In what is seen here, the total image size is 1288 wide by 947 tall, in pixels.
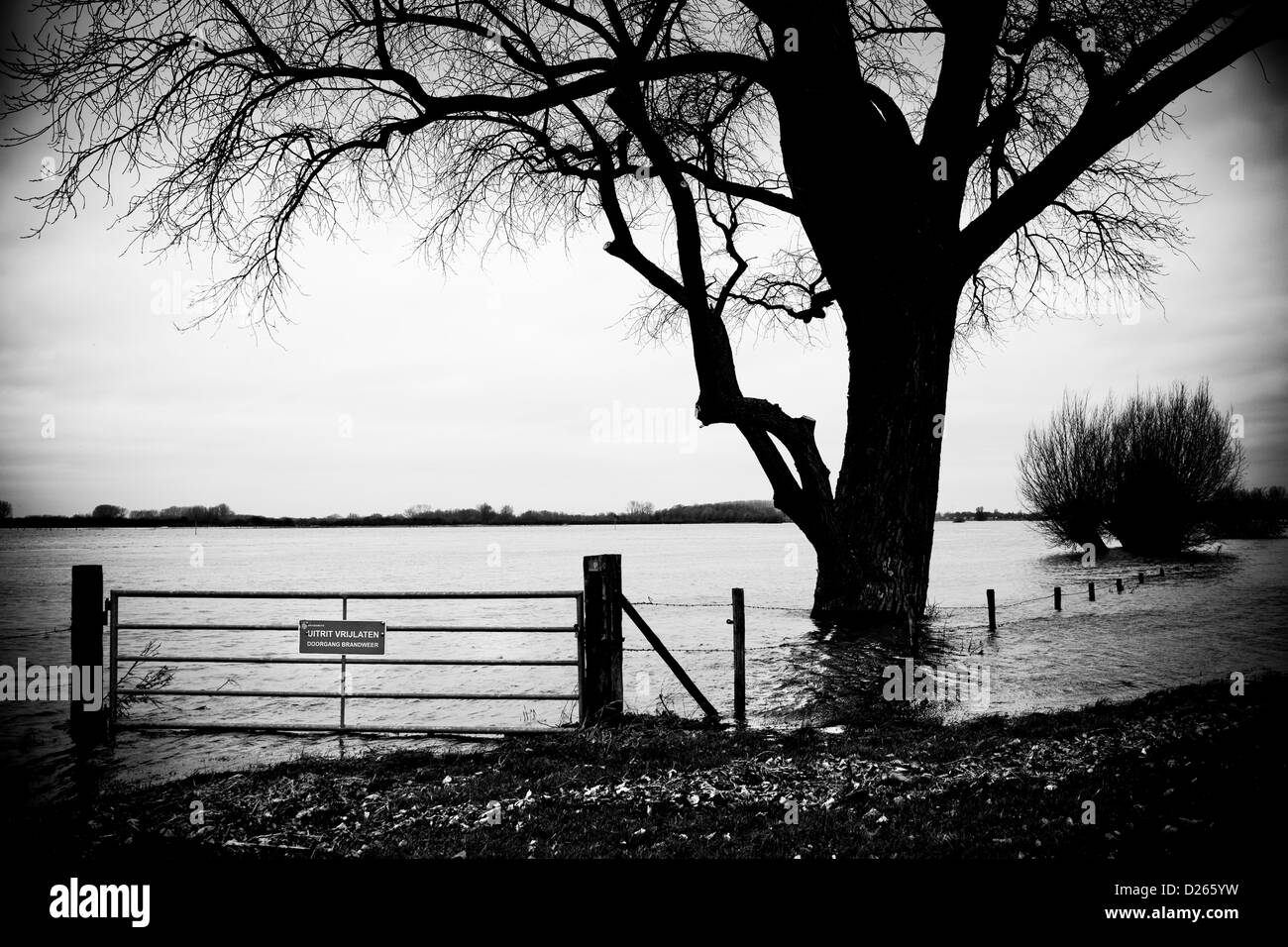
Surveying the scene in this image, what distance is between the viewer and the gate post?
7.85m

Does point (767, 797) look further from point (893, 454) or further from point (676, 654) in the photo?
point (676, 654)

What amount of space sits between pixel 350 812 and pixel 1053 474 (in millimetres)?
49995

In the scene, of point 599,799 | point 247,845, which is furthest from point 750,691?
point 247,845

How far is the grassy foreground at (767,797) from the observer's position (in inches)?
182

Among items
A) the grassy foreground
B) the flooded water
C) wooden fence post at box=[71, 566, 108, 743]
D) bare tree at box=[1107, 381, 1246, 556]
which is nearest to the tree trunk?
the flooded water

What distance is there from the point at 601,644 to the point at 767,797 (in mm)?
2771

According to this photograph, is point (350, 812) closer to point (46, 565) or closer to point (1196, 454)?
point (1196, 454)

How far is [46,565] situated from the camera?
60.2m

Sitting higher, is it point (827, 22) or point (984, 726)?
point (827, 22)

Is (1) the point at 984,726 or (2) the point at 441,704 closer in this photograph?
(1) the point at 984,726
